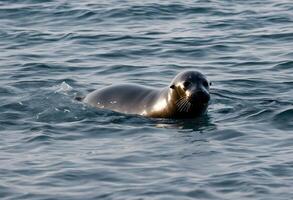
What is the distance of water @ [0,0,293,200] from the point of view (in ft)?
32.8

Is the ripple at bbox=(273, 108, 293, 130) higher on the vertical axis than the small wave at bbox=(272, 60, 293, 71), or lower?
higher

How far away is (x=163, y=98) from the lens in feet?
43.8

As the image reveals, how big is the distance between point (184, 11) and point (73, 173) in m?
11.6

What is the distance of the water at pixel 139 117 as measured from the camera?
9984mm

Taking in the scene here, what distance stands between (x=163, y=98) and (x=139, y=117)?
0.44 metres

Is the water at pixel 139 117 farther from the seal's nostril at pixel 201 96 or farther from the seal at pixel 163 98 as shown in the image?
the seal's nostril at pixel 201 96

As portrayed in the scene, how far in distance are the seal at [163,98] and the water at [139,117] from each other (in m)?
0.19

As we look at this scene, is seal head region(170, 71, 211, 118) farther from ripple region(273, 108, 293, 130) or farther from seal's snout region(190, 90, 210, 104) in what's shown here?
ripple region(273, 108, 293, 130)

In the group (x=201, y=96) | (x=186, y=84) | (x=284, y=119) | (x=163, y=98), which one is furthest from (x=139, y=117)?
(x=284, y=119)

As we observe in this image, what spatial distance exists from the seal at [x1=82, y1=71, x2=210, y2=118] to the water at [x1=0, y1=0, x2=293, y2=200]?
19 centimetres

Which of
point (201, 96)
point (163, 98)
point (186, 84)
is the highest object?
point (186, 84)

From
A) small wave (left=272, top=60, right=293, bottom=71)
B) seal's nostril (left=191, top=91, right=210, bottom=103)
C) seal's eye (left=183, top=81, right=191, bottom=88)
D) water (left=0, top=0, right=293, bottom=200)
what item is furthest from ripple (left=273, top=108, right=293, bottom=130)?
small wave (left=272, top=60, right=293, bottom=71)

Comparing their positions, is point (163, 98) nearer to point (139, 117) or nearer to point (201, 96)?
point (139, 117)

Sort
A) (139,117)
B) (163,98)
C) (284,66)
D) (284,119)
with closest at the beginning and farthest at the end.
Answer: (284,119)
(139,117)
(163,98)
(284,66)
